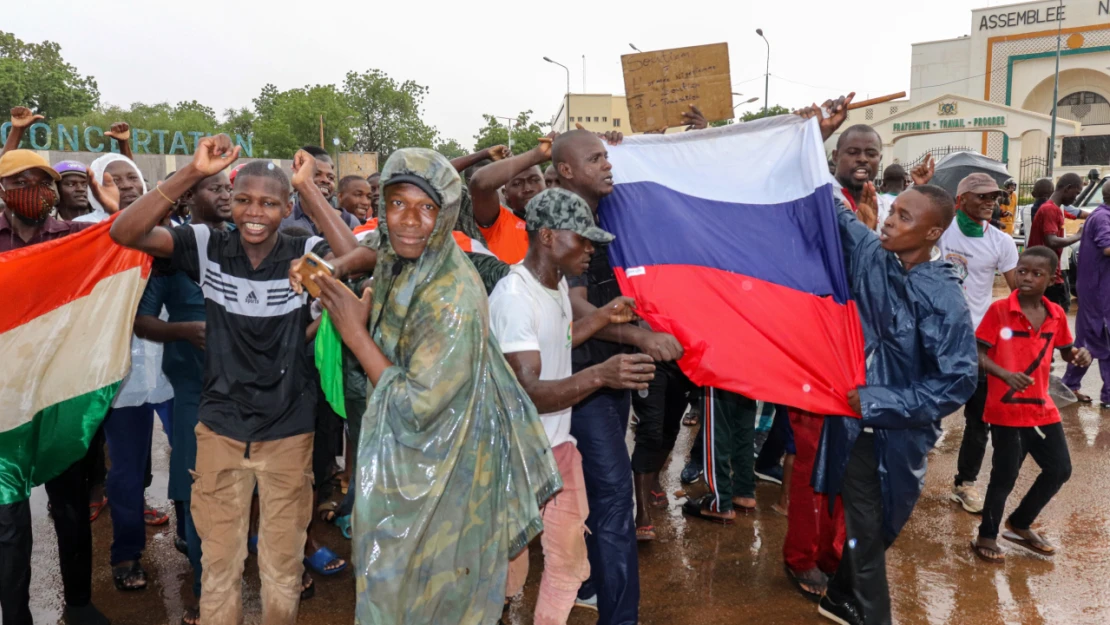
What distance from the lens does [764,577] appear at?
4.36m

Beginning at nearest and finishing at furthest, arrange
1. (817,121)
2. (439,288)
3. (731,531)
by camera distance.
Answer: (439,288)
(817,121)
(731,531)

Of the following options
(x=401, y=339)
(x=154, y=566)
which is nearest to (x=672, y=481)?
(x=154, y=566)

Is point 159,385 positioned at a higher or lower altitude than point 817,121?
lower

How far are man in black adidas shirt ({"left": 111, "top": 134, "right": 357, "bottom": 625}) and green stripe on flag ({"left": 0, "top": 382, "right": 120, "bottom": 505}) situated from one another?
79 centimetres

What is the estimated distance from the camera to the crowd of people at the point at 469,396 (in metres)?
2.47

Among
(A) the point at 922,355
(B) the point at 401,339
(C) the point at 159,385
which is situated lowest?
(C) the point at 159,385

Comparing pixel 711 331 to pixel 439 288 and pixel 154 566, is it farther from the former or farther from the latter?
pixel 154 566

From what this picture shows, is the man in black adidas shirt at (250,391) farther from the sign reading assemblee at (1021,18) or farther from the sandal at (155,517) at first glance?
the sign reading assemblee at (1021,18)

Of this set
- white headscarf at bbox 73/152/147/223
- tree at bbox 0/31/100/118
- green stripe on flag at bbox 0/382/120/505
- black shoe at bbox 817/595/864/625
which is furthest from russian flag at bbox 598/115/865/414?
tree at bbox 0/31/100/118

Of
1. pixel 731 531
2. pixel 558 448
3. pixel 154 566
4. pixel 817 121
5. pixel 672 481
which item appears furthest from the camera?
pixel 672 481

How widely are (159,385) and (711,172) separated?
3.16 meters

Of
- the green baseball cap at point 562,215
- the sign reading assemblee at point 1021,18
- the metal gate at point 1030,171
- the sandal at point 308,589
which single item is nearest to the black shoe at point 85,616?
the sandal at point 308,589

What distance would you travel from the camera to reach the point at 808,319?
373cm

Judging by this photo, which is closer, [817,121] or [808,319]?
[808,319]
